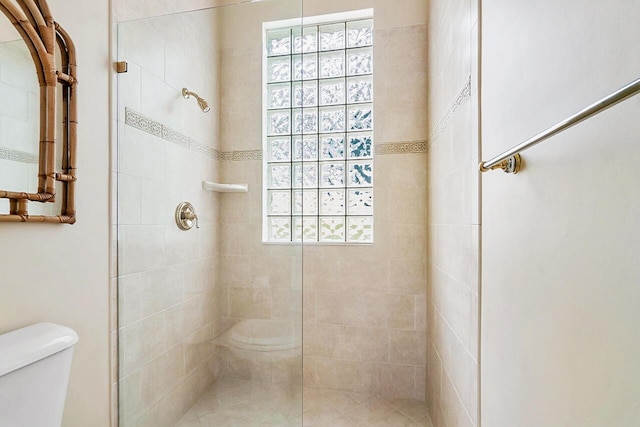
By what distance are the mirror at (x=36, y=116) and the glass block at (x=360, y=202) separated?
1.58m

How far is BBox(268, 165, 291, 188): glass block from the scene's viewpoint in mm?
1465

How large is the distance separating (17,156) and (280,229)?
91 cm

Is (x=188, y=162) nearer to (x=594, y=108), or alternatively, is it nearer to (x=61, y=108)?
(x=61, y=108)

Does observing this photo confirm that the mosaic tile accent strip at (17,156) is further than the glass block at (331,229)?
No

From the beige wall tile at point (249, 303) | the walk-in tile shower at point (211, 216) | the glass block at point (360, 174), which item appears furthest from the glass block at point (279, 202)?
the glass block at point (360, 174)

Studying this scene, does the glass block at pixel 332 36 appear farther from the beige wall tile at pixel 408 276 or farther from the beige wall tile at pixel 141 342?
the beige wall tile at pixel 141 342

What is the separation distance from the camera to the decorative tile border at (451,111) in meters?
1.19

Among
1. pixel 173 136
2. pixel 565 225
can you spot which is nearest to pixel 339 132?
pixel 173 136

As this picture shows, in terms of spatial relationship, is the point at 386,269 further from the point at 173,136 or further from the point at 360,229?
the point at 173,136

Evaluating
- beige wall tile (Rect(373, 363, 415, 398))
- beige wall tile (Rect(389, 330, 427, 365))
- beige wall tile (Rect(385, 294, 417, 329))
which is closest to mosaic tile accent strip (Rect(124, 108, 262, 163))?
beige wall tile (Rect(385, 294, 417, 329))

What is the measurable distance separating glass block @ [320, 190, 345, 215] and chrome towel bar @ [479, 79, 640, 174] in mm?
1501

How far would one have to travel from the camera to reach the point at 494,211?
94 centimetres

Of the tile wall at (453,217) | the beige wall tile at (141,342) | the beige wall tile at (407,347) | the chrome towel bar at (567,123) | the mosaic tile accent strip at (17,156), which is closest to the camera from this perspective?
the chrome towel bar at (567,123)

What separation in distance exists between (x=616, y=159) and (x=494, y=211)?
49 cm
